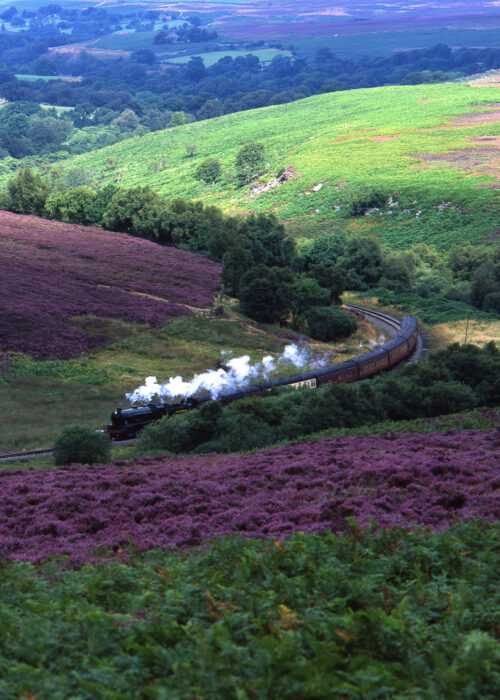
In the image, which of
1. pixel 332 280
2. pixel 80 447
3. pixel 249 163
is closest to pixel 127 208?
pixel 332 280

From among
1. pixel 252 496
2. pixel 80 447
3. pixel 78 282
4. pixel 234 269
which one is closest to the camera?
pixel 252 496

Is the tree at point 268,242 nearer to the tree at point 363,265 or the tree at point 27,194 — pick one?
the tree at point 363,265

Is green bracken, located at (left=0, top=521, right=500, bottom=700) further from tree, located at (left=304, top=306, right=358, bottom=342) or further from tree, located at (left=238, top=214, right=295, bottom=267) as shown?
tree, located at (left=238, top=214, right=295, bottom=267)

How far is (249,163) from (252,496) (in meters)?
173

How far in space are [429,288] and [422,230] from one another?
4283cm

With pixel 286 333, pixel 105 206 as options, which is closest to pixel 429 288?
pixel 286 333

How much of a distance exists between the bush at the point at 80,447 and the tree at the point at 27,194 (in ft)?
325

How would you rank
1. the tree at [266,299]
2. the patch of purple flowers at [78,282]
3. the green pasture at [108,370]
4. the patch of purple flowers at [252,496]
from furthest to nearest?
the tree at [266,299]
the patch of purple flowers at [78,282]
the green pasture at [108,370]
the patch of purple flowers at [252,496]

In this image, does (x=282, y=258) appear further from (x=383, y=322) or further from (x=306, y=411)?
(x=306, y=411)

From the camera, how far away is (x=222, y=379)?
55281mm

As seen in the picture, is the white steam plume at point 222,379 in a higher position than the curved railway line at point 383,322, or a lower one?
higher

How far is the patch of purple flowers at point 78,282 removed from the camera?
221ft

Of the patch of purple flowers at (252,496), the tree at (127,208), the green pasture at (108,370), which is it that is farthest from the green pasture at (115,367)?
the tree at (127,208)

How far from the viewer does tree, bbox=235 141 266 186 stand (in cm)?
18966
